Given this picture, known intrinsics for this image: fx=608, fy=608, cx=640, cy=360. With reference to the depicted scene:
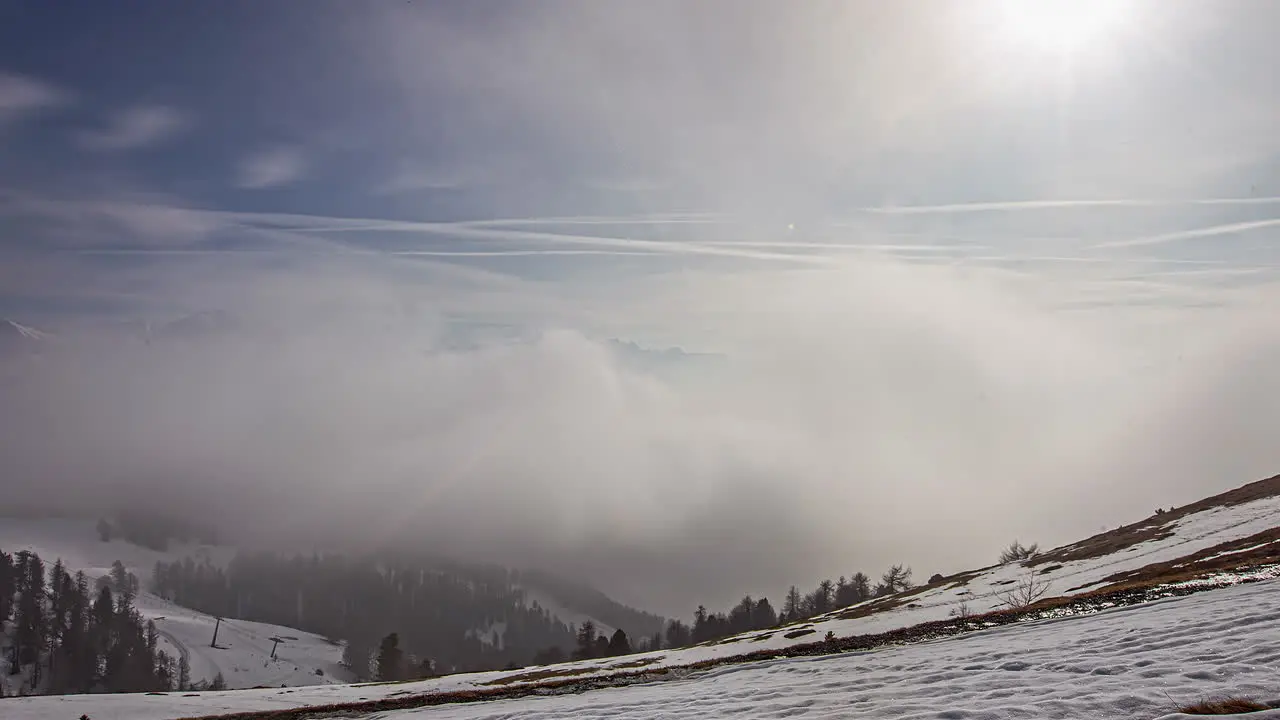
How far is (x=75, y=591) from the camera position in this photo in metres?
192

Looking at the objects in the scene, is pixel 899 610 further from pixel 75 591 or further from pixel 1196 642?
pixel 75 591

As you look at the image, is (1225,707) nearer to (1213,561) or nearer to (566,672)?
(1213,561)

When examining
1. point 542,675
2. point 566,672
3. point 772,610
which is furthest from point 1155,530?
point 772,610

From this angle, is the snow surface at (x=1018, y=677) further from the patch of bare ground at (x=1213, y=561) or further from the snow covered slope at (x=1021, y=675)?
the patch of bare ground at (x=1213, y=561)

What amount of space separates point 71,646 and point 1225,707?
23398 centimetres

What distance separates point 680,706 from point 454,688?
3113cm

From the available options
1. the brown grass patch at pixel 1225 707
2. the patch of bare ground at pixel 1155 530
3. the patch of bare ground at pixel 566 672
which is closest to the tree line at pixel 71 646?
the patch of bare ground at pixel 566 672

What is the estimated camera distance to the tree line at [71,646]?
158375mm

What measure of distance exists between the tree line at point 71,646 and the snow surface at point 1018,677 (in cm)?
19226

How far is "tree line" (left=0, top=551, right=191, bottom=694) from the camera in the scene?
158375mm

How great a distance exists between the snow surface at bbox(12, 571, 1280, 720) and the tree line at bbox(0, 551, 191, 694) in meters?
192

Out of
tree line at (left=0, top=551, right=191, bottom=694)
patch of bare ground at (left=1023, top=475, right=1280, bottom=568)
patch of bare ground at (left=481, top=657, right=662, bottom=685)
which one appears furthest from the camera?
tree line at (left=0, top=551, right=191, bottom=694)

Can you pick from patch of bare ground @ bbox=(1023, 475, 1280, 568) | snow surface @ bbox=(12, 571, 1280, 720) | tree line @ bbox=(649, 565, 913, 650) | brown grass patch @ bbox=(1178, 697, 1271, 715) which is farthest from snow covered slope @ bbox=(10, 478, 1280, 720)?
tree line @ bbox=(649, 565, 913, 650)

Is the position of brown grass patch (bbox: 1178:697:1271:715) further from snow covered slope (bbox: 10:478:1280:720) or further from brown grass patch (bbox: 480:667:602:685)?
brown grass patch (bbox: 480:667:602:685)
